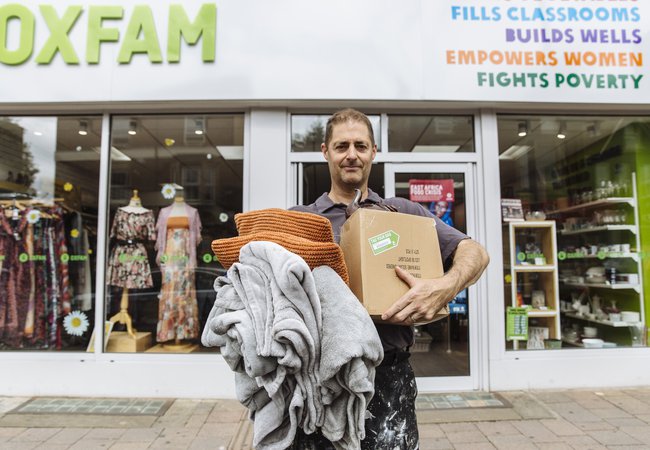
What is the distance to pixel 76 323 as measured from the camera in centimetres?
461

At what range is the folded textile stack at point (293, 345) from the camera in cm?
102

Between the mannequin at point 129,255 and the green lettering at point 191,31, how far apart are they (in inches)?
68.9

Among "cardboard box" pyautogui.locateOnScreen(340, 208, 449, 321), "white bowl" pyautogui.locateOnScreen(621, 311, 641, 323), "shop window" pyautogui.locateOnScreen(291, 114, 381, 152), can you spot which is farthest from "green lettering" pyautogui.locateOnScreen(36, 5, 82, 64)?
"white bowl" pyautogui.locateOnScreen(621, 311, 641, 323)

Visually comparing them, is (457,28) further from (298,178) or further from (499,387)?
(499,387)

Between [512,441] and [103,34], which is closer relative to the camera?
[512,441]

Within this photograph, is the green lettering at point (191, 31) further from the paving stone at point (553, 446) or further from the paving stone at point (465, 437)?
the paving stone at point (553, 446)

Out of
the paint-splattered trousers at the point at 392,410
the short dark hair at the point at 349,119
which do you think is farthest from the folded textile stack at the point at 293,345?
the short dark hair at the point at 349,119

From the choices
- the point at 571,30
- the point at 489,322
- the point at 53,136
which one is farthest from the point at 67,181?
the point at 571,30

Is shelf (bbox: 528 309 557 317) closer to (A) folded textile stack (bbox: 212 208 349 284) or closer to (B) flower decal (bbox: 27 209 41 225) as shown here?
(A) folded textile stack (bbox: 212 208 349 284)

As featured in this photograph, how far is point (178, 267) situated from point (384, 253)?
3.90 meters

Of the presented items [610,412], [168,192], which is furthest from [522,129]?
[168,192]

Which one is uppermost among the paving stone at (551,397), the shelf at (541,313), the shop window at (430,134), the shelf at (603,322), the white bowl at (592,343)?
the shop window at (430,134)

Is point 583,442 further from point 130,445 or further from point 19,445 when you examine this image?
point 19,445

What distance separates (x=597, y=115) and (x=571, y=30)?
3.36ft
